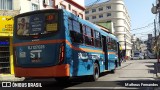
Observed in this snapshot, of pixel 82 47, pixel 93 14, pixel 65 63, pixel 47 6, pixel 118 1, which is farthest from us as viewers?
pixel 93 14

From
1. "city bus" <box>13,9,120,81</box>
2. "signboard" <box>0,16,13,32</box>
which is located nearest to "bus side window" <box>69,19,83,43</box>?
"city bus" <box>13,9,120,81</box>

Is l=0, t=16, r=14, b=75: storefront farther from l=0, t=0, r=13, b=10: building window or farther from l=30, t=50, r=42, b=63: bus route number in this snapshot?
l=30, t=50, r=42, b=63: bus route number

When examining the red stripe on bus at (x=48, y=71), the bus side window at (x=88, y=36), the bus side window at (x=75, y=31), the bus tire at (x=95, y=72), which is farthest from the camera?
the bus tire at (x=95, y=72)

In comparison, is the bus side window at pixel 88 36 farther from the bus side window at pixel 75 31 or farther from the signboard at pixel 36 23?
the signboard at pixel 36 23

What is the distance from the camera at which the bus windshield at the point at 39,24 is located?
12449mm

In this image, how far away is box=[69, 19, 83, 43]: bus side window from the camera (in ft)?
42.8

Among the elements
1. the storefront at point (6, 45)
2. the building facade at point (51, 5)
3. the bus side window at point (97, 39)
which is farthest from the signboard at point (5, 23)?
the bus side window at point (97, 39)

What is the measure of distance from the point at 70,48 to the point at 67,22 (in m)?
1.11

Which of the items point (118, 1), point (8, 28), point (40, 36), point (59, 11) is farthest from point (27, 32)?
point (118, 1)

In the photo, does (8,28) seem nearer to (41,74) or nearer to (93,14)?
(41,74)

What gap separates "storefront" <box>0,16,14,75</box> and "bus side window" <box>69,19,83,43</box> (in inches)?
476

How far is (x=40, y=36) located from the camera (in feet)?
40.8

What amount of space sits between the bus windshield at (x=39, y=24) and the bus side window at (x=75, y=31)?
0.88 metres

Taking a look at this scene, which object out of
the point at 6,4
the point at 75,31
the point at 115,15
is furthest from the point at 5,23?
the point at 115,15
